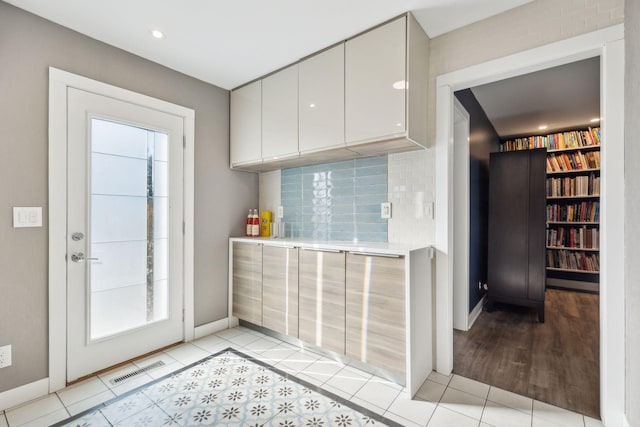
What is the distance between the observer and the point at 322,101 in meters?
2.39

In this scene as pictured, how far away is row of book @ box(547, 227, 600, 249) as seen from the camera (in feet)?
15.3

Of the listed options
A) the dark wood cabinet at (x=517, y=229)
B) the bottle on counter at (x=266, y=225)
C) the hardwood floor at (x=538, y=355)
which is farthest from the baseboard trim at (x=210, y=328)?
the dark wood cabinet at (x=517, y=229)

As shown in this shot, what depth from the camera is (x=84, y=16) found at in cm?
199

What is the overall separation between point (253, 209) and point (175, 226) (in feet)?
3.01

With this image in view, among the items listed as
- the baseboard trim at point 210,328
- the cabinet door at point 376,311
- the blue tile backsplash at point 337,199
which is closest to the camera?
the cabinet door at point 376,311

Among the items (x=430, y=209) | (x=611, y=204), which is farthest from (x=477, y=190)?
(x=611, y=204)

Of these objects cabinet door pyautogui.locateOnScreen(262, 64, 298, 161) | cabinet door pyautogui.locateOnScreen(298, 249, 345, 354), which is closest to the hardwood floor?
cabinet door pyautogui.locateOnScreen(298, 249, 345, 354)

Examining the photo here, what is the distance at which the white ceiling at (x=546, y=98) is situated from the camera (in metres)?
3.00

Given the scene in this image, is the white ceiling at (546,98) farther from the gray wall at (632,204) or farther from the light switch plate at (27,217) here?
the light switch plate at (27,217)

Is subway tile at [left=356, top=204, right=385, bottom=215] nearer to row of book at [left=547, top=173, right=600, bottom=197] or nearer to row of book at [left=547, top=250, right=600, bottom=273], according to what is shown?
row of book at [left=547, top=173, right=600, bottom=197]

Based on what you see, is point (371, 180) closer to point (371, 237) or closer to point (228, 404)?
point (371, 237)

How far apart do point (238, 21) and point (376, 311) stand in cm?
221

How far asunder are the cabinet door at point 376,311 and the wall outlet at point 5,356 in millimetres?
2166

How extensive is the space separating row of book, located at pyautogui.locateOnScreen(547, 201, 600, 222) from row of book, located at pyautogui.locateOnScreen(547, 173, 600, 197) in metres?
0.18
